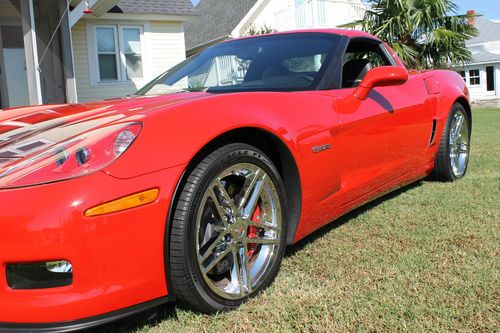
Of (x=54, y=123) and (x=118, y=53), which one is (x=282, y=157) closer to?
(x=54, y=123)

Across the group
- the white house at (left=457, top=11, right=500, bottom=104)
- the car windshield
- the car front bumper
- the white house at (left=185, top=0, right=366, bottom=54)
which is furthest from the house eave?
the white house at (left=457, top=11, right=500, bottom=104)

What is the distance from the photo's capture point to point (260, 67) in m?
3.04

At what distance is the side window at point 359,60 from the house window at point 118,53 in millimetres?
9770

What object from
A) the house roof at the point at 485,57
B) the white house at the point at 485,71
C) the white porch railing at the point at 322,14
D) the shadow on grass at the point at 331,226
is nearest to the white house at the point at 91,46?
the white porch railing at the point at 322,14

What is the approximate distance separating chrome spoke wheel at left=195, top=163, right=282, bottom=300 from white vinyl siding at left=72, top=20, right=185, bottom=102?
34.8 feet

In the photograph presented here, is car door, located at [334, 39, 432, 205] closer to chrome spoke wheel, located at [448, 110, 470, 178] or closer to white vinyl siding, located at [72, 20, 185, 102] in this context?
chrome spoke wheel, located at [448, 110, 470, 178]

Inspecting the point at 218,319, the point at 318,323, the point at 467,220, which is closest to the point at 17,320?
the point at 218,319

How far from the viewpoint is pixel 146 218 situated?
5.61ft

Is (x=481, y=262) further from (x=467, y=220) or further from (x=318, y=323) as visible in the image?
(x=318, y=323)

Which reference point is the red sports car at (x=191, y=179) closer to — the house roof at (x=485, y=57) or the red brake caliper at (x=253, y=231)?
the red brake caliper at (x=253, y=231)

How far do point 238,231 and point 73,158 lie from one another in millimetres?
769

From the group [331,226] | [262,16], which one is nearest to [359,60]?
[331,226]

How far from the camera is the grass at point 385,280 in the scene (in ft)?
6.31

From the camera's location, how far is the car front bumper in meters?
1.57
